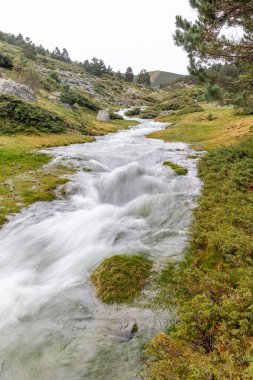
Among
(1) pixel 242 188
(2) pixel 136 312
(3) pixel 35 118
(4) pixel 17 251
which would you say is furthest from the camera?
(3) pixel 35 118

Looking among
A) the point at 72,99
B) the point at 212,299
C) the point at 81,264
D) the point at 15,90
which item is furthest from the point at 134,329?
the point at 72,99

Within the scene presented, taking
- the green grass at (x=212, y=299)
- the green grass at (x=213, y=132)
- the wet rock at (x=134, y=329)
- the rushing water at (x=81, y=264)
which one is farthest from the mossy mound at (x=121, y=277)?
the green grass at (x=213, y=132)

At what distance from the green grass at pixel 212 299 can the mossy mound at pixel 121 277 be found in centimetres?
58

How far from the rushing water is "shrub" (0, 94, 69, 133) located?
12.7m

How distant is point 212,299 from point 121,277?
2645 millimetres

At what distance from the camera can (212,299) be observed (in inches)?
229

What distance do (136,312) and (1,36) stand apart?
145016mm

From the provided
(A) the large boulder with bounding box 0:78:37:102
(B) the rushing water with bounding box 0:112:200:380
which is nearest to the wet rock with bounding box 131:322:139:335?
(B) the rushing water with bounding box 0:112:200:380

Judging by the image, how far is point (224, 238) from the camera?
8516mm

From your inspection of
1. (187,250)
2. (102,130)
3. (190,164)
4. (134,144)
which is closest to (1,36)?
(102,130)

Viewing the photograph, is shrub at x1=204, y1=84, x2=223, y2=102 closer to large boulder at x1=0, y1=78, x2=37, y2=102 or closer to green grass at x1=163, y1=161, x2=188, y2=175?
green grass at x1=163, y1=161, x2=188, y2=175

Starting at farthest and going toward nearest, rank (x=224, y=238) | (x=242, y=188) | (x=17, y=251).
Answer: (x=242, y=188), (x=17, y=251), (x=224, y=238)

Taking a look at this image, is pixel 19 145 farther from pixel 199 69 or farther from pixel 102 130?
pixel 102 130

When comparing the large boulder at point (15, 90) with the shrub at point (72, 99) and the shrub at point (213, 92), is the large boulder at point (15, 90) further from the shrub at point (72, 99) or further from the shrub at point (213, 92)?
the shrub at point (213, 92)
